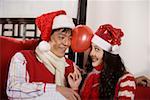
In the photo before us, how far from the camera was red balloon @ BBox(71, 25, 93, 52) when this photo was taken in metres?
1.16

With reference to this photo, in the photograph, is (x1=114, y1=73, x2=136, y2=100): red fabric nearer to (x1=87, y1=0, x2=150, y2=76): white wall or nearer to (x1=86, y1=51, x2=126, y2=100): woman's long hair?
(x1=86, y1=51, x2=126, y2=100): woman's long hair

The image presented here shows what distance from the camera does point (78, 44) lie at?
1166 millimetres

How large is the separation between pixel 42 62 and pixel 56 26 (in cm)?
16

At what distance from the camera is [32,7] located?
5.46ft

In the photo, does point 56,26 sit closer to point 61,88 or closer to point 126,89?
point 61,88

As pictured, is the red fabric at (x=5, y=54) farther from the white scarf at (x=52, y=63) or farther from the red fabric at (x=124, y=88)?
the red fabric at (x=124, y=88)

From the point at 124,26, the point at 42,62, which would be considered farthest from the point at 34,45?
the point at 124,26

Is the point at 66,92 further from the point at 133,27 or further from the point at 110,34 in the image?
the point at 133,27

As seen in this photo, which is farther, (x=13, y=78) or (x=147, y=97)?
(x=147, y=97)

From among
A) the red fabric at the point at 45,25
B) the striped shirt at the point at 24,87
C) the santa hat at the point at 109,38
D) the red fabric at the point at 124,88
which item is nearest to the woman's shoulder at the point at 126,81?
the red fabric at the point at 124,88

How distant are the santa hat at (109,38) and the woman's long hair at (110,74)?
0.04 metres

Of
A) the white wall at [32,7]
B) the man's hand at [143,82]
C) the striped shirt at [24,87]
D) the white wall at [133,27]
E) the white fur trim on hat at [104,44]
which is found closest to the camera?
the striped shirt at [24,87]

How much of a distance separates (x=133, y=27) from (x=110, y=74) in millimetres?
429

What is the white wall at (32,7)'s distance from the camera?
5.24ft
